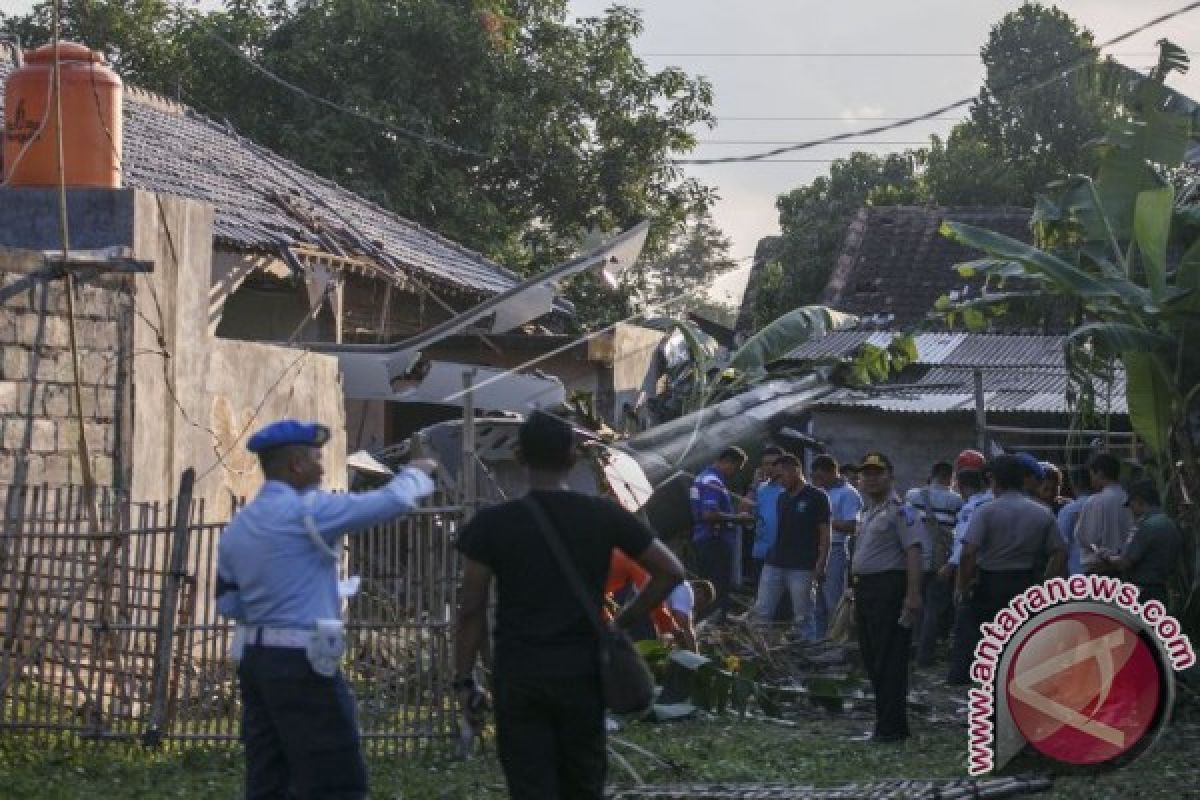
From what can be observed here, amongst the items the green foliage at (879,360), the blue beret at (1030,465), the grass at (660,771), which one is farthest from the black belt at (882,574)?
the green foliage at (879,360)

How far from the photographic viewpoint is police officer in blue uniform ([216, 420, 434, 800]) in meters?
7.13

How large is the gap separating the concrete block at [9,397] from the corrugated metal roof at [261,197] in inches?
231

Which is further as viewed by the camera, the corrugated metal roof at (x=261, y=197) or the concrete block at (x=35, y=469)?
the corrugated metal roof at (x=261, y=197)

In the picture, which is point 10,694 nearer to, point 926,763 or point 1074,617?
point 926,763

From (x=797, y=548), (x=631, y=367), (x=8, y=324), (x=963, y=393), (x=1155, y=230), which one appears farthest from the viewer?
(x=631, y=367)

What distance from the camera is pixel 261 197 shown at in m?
21.7

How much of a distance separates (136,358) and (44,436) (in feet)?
3.33

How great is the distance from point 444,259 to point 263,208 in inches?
158

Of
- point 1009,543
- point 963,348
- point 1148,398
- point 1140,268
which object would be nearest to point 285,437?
point 1009,543

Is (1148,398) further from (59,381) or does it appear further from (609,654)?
(609,654)

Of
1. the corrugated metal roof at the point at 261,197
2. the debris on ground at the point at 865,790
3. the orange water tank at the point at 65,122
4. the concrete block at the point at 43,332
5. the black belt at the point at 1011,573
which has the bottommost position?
the debris on ground at the point at 865,790

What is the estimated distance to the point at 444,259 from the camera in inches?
973

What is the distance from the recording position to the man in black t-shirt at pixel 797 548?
16734 mm

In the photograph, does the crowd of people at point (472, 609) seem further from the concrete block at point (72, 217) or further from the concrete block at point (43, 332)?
the concrete block at point (72, 217)
